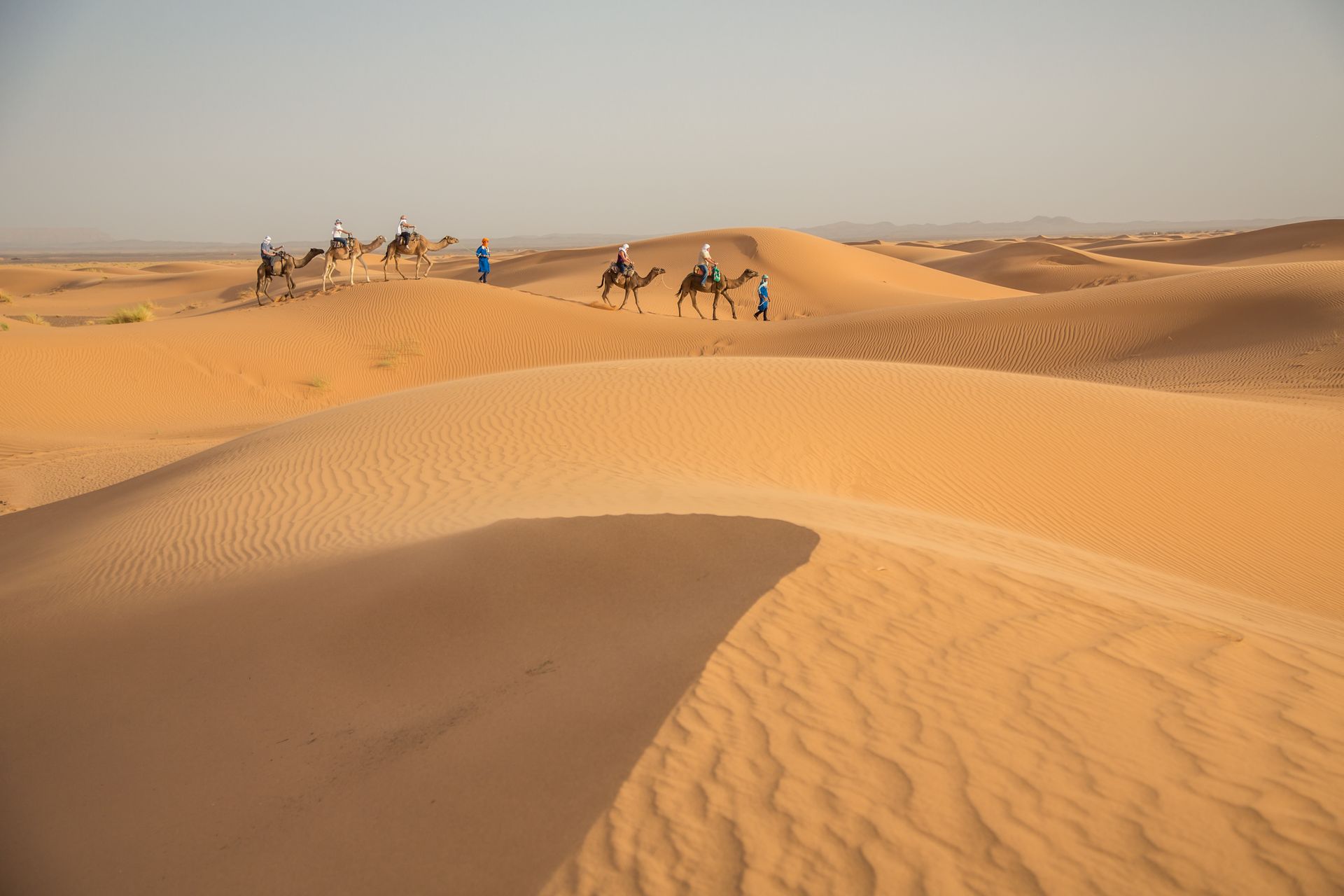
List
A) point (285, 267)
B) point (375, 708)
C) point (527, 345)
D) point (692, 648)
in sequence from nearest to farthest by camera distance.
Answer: point (692, 648) < point (375, 708) < point (527, 345) < point (285, 267)

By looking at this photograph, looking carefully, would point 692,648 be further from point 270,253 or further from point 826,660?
point 270,253

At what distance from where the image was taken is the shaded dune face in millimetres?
3377

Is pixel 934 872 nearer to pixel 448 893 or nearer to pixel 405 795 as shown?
pixel 448 893

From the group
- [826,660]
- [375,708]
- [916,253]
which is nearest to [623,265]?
[375,708]

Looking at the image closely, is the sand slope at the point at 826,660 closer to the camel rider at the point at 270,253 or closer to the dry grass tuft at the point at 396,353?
the dry grass tuft at the point at 396,353

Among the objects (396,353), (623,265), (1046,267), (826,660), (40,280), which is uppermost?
(623,265)

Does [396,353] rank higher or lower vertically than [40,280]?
lower

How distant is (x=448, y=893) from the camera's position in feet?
9.96

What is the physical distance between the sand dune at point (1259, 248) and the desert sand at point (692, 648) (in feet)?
153

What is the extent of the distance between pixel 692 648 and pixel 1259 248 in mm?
65324

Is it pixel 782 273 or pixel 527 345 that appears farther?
pixel 782 273

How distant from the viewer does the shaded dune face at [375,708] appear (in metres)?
3.38

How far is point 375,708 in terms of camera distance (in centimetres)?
434

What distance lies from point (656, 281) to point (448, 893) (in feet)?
133
